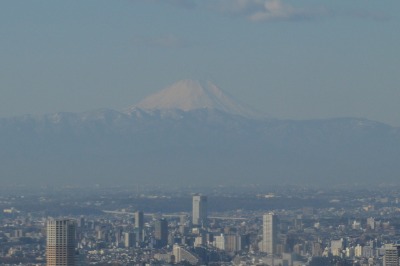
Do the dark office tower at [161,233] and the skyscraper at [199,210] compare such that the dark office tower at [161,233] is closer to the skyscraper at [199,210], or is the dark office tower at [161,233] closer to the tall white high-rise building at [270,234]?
the tall white high-rise building at [270,234]

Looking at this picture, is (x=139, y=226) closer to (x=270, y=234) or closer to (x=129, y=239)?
(x=129, y=239)

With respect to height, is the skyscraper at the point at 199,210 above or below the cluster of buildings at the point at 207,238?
above

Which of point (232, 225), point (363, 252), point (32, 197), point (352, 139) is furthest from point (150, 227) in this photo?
point (352, 139)

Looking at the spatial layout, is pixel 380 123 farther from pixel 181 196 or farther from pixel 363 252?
pixel 363 252

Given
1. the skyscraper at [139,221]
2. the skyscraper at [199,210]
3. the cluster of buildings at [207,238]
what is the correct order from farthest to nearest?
the skyscraper at [199,210]
the skyscraper at [139,221]
the cluster of buildings at [207,238]

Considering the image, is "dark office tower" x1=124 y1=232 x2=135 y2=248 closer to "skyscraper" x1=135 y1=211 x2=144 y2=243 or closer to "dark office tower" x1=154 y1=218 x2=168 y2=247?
"skyscraper" x1=135 y1=211 x2=144 y2=243

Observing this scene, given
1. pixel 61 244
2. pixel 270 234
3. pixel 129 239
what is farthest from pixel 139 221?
pixel 61 244

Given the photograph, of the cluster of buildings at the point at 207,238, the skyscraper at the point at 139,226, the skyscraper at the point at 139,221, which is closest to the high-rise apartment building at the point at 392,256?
the cluster of buildings at the point at 207,238
